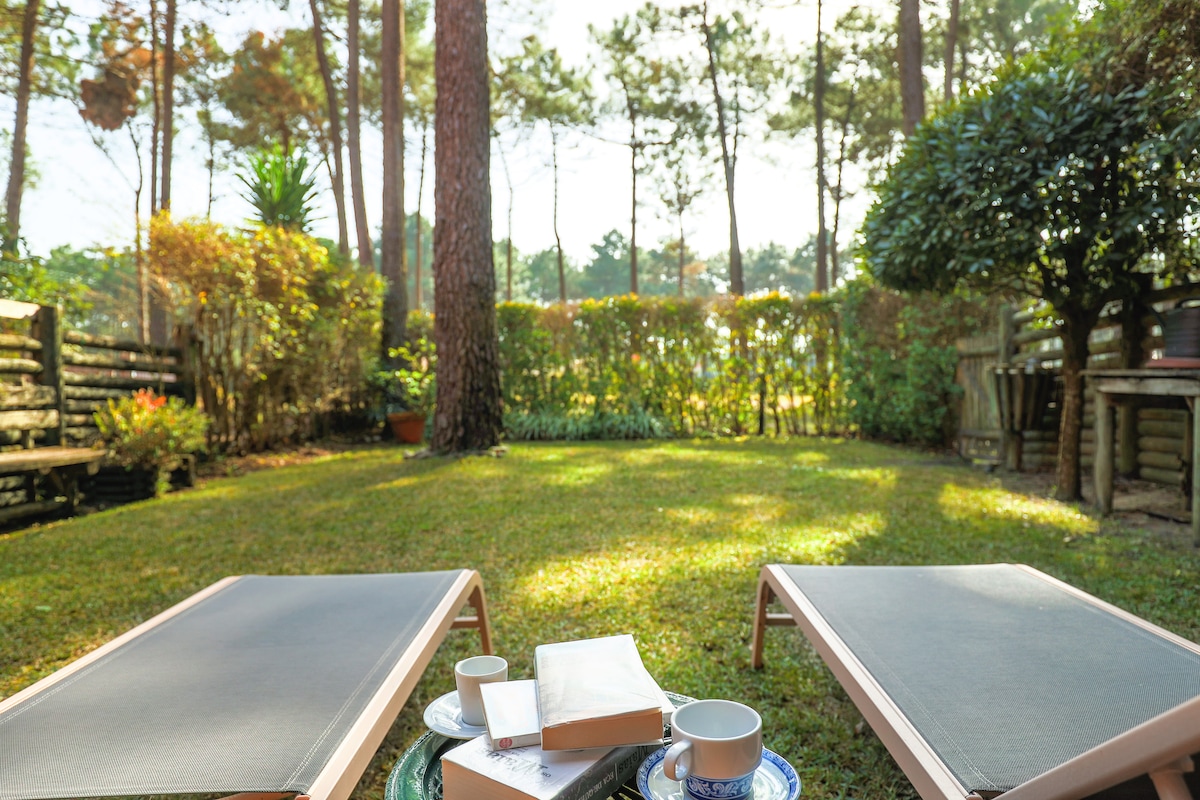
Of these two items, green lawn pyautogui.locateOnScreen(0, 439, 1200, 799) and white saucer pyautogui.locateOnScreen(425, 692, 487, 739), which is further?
green lawn pyautogui.locateOnScreen(0, 439, 1200, 799)

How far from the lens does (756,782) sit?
1.10m

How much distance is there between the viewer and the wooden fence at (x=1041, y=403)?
5.14 metres

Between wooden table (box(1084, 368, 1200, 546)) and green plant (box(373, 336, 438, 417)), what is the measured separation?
686 centimetres

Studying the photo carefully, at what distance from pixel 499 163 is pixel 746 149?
29.9 feet

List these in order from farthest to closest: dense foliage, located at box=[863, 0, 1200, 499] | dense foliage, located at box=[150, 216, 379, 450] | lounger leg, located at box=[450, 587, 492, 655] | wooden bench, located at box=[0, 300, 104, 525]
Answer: dense foliage, located at box=[150, 216, 379, 450]
wooden bench, located at box=[0, 300, 104, 525]
dense foliage, located at box=[863, 0, 1200, 499]
lounger leg, located at box=[450, 587, 492, 655]

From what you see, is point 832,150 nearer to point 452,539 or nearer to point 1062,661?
point 452,539

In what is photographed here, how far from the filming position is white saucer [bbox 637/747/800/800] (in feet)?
3.46

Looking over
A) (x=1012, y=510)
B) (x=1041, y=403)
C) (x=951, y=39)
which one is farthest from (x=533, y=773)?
(x=951, y=39)

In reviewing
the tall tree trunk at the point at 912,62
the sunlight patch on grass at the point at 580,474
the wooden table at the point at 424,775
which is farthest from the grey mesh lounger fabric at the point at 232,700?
the tall tree trunk at the point at 912,62

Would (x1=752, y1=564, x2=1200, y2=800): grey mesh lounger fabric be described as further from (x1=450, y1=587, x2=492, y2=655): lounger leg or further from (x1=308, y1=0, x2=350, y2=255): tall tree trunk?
(x1=308, y1=0, x2=350, y2=255): tall tree trunk

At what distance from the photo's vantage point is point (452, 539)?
4133 millimetres

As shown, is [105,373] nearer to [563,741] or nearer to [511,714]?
[511,714]

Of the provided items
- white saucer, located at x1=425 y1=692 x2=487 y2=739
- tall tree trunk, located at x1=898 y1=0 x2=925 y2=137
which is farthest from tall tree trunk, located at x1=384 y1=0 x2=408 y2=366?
white saucer, located at x1=425 y1=692 x2=487 y2=739

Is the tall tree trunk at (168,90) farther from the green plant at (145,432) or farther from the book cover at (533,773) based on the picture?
the book cover at (533,773)
